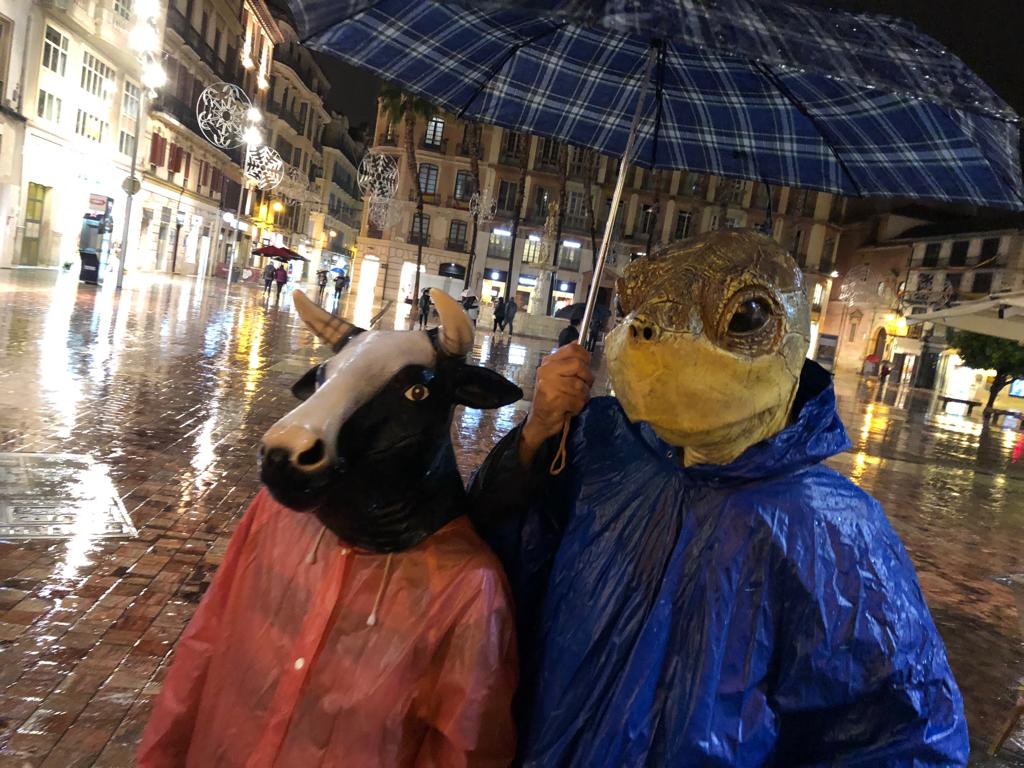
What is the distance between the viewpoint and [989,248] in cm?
4250

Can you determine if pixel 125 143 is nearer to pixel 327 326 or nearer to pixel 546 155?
pixel 546 155

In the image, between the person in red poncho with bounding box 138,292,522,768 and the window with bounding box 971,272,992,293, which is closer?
the person in red poncho with bounding box 138,292,522,768

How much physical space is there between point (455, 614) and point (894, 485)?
29.0 feet

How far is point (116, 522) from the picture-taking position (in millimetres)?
4098

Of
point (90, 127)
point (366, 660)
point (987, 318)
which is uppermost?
point (90, 127)

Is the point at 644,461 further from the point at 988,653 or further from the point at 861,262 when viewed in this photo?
the point at 861,262

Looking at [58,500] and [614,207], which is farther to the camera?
[58,500]

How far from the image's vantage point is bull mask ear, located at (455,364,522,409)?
1.42m

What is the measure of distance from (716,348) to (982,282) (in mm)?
49787

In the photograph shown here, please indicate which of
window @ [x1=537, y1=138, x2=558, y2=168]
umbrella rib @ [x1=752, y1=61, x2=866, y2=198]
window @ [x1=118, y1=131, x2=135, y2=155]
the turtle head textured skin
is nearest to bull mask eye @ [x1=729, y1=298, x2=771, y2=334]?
the turtle head textured skin

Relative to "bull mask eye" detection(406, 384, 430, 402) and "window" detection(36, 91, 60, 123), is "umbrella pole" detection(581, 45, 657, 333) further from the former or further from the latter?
"window" detection(36, 91, 60, 123)

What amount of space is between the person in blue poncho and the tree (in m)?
27.0

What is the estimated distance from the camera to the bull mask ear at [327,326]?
1460mm

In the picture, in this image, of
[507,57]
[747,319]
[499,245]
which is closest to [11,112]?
[507,57]
